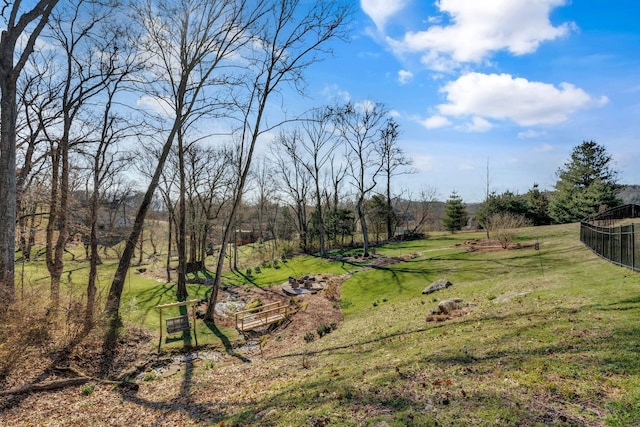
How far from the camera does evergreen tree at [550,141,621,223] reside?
33.4 m

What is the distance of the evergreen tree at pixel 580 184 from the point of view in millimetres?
33406

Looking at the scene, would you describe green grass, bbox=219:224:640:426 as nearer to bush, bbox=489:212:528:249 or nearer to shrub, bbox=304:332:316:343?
shrub, bbox=304:332:316:343

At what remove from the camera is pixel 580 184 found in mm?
37406

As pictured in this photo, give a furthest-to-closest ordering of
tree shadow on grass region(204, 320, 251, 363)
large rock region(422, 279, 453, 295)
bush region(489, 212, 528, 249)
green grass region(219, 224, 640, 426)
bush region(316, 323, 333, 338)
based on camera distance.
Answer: bush region(489, 212, 528, 249) < large rock region(422, 279, 453, 295) < bush region(316, 323, 333, 338) < tree shadow on grass region(204, 320, 251, 363) < green grass region(219, 224, 640, 426)

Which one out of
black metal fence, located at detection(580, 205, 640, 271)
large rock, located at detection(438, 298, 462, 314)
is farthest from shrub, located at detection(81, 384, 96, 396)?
black metal fence, located at detection(580, 205, 640, 271)

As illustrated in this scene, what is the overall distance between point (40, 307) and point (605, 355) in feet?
38.7

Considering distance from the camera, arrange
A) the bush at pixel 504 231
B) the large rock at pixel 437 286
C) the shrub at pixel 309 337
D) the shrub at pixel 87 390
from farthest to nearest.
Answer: the bush at pixel 504 231 → the large rock at pixel 437 286 → the shrub at pixel 309 337 → the shrub at pixel 87 390

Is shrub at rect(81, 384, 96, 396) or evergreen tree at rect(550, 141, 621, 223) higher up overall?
evergreen tree at rect(550, 141, 621, 223)

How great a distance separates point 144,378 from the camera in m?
8.70

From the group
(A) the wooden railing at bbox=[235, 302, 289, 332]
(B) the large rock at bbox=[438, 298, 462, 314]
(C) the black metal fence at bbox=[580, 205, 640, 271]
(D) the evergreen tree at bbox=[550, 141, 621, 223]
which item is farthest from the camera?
(D) the evergreen tree at bbox=[550, 141, 621, 223]

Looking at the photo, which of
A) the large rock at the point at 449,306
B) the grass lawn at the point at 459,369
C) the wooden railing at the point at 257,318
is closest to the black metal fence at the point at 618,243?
the grass lawn at the point at 459,369

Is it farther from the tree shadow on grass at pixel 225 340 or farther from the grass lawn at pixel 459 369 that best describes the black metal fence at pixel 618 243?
the tree shadow on grass at pixel 225 340

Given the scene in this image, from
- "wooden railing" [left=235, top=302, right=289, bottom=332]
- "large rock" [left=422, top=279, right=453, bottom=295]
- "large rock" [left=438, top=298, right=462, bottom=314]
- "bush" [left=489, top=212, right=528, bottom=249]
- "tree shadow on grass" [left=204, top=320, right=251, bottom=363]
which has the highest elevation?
"bush" [left=489, top=212, right=528, bottom=249]

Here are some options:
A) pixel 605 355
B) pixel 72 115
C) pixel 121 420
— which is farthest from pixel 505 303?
pixel 72 115
